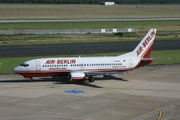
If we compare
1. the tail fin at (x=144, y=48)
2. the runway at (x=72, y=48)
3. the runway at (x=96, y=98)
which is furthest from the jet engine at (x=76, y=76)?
the runway at (x=72, y=48)

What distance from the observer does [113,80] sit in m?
59.8

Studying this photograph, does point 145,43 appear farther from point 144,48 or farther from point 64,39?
point 64,39

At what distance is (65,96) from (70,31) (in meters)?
80.7

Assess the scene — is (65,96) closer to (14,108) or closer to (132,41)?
(14,108)

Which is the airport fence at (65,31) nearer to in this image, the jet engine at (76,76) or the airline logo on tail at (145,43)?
the airline logo on tail at (145,43)

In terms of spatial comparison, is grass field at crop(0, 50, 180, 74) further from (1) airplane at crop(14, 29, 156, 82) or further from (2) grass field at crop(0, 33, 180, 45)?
(2) grass field at crop(0, 33, 180, 45)

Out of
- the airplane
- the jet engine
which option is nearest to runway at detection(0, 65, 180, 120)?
the jet engine

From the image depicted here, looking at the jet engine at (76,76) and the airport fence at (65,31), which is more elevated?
the airport fence at (65,31)

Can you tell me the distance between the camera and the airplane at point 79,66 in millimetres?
55122

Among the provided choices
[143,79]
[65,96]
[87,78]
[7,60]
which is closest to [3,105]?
[65,96]

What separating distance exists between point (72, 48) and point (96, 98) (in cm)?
4990

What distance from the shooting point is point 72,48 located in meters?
96.0

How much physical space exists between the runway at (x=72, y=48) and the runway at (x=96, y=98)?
78.1ft

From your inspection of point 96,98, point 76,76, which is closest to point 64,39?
point 76,76
